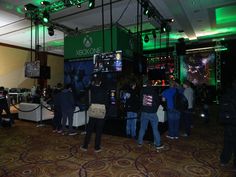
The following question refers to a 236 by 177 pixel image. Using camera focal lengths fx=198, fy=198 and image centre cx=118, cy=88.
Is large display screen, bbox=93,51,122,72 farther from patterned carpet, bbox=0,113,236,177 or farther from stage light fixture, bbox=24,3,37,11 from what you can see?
stage light fixture, bbox=24,3,37,11

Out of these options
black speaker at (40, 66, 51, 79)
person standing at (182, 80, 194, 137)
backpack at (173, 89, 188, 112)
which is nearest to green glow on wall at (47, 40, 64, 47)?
black speaker at (40, 66, 51, 79)

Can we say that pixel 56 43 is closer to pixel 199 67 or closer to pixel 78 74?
pixel 78 74

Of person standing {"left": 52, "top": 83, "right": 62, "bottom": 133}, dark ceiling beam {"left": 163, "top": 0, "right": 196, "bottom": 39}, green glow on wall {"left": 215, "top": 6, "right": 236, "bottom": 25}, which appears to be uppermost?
green glow on wall {"left": 215, "top": 6, "right": 236, "bottom": 25}

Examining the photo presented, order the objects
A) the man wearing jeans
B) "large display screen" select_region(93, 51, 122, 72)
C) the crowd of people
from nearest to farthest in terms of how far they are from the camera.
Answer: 1. the crowd of people
2. the man wearing jeans
3. "large display screen" select_region(93, 51, 122, 72)

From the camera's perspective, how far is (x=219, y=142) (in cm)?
500

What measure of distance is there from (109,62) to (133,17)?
369cm

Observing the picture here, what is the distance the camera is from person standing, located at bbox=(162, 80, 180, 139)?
5117 millimetres

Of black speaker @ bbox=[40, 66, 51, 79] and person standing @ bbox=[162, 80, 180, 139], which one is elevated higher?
black speaker @ bbox=[40, 66, 51, 79]

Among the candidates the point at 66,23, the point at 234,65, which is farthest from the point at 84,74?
the point at 234,65

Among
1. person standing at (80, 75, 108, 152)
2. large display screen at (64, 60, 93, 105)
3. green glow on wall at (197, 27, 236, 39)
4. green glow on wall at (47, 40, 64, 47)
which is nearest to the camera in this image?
person standing at (80, 75, 108, 152)

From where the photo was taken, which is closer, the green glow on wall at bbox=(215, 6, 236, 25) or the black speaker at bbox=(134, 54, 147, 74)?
the black speaker at bbox=(134, 54, 147, 74)

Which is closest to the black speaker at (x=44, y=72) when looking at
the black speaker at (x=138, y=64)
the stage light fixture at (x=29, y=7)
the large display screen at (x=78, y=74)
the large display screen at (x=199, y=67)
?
the large display screen at (x=78, y=74)

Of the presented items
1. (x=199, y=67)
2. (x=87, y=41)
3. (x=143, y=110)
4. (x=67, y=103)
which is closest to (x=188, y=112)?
(x=143, y=110)

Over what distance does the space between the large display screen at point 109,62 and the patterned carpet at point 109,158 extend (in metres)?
1.93
